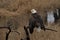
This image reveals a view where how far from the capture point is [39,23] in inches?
107

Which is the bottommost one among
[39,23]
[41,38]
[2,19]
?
[41,38]

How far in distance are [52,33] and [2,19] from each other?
1.09 meters

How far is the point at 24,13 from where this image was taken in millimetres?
5727

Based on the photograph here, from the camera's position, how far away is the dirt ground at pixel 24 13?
16.7ft

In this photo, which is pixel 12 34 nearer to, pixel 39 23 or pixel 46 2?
pixel 46 2

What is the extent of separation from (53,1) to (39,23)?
338cm

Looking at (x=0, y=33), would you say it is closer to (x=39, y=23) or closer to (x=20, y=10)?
(x=20, y=10)

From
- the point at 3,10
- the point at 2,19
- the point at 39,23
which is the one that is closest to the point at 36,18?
the point at 39,23

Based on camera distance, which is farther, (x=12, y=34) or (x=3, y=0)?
(x=3, y=0)

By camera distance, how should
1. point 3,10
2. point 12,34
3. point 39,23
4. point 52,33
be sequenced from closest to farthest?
point 39,23, point 12,34, point 52,33, point 3,10

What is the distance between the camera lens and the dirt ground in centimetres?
509

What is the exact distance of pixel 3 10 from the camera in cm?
578

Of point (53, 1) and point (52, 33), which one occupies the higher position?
point (53, 1)

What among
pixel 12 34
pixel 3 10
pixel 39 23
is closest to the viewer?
pixel 39 23
